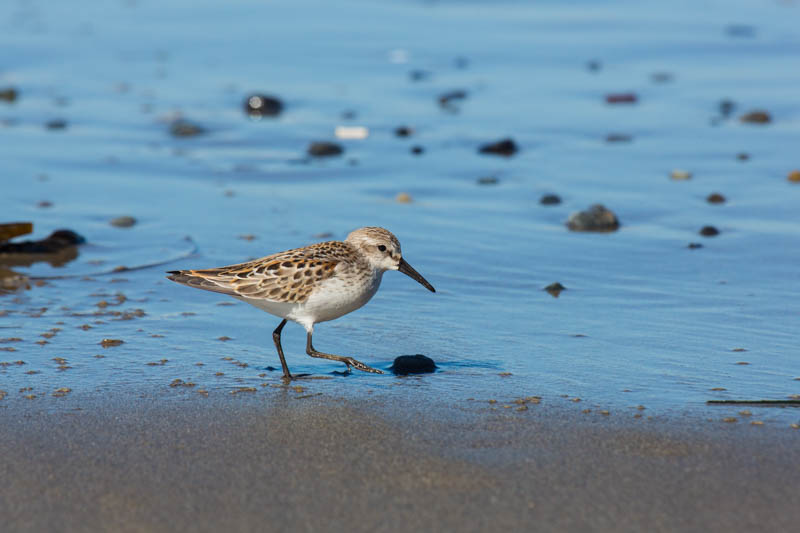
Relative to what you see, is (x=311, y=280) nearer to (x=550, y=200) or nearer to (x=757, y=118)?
(x=550, y=200)

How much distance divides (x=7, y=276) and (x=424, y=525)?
4.32 meters

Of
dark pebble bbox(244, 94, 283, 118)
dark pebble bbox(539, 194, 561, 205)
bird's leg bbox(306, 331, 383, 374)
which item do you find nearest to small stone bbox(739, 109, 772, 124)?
dark pebble bbox(539, 194, 561, 205)

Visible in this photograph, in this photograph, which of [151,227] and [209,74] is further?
[209,74]

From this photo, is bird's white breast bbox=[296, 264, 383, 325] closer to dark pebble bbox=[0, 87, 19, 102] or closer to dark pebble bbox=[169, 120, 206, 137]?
dark pebble bbox=[169, 120, 206, 137]

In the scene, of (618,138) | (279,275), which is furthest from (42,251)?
(618,138)

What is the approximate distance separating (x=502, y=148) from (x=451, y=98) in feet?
6.75

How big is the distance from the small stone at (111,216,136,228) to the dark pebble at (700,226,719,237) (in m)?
4.19

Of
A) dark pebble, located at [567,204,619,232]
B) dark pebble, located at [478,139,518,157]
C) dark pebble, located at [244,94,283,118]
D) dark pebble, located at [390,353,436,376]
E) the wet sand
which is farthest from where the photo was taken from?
dark pebble, located at [244,94,283,118]

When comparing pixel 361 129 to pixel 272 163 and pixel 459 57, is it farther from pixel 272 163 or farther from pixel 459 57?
pixel 459 57

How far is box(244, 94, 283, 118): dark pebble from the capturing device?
38.4 ft

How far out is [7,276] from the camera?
7191 mm

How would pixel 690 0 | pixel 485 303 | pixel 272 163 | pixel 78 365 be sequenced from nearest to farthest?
1. pixel 78 365
2. pixel 485 303
3. pixel 272 163
4. pixel 690 0

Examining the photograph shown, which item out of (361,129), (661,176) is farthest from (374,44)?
(661,176)

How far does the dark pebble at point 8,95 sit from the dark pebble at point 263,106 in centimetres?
264
